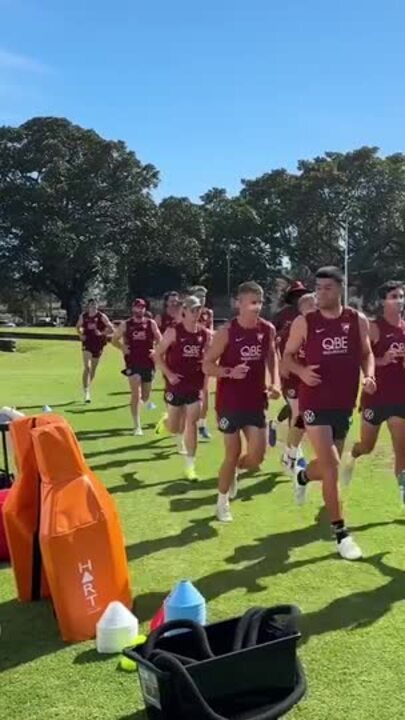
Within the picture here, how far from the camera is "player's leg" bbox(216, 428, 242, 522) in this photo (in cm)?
706

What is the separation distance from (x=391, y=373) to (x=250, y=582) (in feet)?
7.81

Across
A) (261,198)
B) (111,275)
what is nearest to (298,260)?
(261,198)

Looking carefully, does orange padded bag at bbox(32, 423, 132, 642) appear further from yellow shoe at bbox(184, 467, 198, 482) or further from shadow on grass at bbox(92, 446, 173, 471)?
shadow on grass at bbox(92, 446, 173, 471)

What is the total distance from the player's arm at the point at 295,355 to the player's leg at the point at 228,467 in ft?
2.77

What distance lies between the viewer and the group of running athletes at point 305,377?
20.2 feet

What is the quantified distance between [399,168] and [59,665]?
9214 cm

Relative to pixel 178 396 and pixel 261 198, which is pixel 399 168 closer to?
pixel 261 198

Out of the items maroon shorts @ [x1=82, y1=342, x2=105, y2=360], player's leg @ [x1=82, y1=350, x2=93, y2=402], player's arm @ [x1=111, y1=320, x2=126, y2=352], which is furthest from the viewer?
maroon shorts @ [x1=82, y1=342, x2=105, y2=360]

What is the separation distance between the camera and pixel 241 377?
695cm

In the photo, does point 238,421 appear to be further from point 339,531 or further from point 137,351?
point 137,351

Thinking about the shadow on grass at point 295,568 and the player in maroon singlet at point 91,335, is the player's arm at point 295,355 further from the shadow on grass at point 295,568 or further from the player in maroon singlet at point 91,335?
the player in maroon singlet at point 91,335

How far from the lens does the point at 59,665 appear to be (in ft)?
14.1

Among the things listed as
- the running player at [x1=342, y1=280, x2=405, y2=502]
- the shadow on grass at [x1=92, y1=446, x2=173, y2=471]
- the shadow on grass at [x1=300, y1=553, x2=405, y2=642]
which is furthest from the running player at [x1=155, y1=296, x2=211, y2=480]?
the shadow on grass at [x1=300, y1=553, x2=405, y2=642]

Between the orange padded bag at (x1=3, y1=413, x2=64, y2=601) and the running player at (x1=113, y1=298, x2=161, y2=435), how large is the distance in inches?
288
